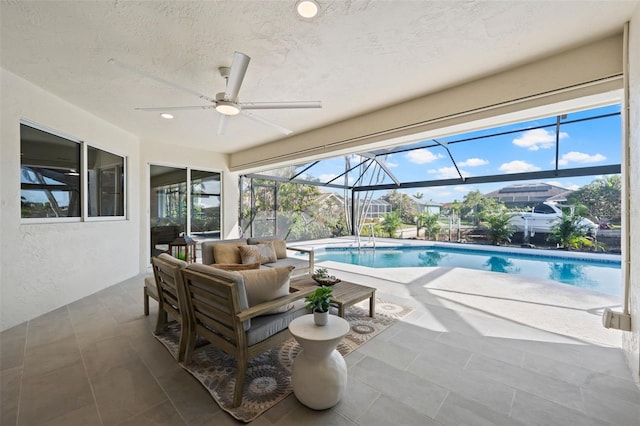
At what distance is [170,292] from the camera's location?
93.1 inches

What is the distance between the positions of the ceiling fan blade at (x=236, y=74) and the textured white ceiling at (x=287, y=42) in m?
0.32

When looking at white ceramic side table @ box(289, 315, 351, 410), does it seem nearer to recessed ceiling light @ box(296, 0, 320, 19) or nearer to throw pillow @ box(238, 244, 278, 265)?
recessed ceiling light @ box(296, 0, 320, 19)

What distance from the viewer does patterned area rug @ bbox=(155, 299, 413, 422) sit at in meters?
1.68

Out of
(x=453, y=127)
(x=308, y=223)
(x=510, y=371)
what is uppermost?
(x=453, y=127)

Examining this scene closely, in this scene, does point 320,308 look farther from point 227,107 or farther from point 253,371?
point 227,107

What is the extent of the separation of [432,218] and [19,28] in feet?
34.4

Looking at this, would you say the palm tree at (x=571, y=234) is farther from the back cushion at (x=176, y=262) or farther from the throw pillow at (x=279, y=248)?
the back cushion at (x=176, y=262)

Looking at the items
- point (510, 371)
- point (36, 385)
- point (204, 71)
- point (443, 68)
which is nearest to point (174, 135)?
point (204, 71)

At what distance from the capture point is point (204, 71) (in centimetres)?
268

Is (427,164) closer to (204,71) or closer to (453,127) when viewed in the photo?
(453,127)

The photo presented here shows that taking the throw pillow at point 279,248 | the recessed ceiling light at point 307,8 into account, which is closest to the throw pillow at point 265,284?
the recessed ceiling light at point 307,8

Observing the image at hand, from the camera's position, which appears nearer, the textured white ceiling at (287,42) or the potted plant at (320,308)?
the potted plant at (320,308)

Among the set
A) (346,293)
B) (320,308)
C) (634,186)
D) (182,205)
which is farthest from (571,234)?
(182,205)

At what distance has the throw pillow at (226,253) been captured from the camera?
378 centimetres
